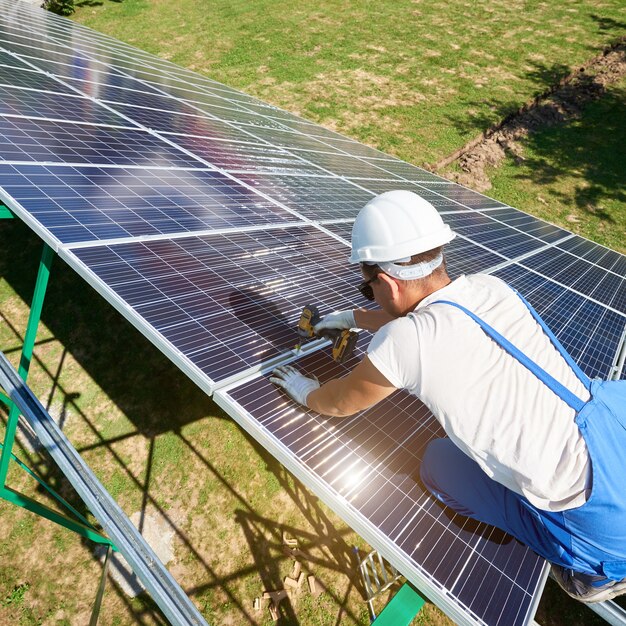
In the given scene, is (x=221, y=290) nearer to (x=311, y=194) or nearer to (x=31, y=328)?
(x=31, y=328)

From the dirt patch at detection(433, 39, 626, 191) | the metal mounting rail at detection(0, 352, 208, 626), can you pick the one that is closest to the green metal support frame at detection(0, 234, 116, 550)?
the metal mounting rail at detection(0, 352, 208, 626)

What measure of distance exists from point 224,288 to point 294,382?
4.82ft

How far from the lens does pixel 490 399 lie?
215cm

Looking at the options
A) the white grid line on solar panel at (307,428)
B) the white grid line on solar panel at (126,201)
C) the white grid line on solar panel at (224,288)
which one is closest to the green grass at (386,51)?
the white grid line on solar panel at (126,201)

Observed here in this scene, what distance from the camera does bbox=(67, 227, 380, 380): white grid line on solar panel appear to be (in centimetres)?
340

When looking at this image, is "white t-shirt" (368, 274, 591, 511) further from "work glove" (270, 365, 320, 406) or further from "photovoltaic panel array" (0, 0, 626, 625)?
"work glove" (270, 365, 320, 406)

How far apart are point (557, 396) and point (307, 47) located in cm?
3286

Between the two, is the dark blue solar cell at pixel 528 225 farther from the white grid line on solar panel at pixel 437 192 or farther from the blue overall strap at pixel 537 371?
the blue overall strap at pixel 537 371

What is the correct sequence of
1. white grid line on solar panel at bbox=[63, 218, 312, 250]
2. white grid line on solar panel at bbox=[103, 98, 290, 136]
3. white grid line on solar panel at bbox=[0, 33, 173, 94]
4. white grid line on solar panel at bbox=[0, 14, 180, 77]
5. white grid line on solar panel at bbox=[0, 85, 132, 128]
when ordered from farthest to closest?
white grid line on solar panel at bbox=[0, 14, 180, 77] → white grid line on solar panel at bbox=[0, 33, 173, 94] → white grid line on solar panel at bbox=[103, 98, 290, 136] → white grid line on solar panel at bbox=[0, 85, 132, 128] → white grid line on solar panel at bbox=[63, 218, 312, 250]

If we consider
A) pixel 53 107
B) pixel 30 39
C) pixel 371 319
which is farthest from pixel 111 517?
pixel 30 39

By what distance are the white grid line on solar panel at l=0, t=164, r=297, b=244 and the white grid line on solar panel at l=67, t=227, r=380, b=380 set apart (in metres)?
0.37

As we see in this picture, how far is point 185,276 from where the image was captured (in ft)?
13.3

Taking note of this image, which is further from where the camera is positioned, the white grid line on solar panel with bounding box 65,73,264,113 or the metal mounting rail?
the white grid line on solar panel with bounding box 65,73,264,113

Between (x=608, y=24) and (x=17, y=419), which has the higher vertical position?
(x=608, y=24)
